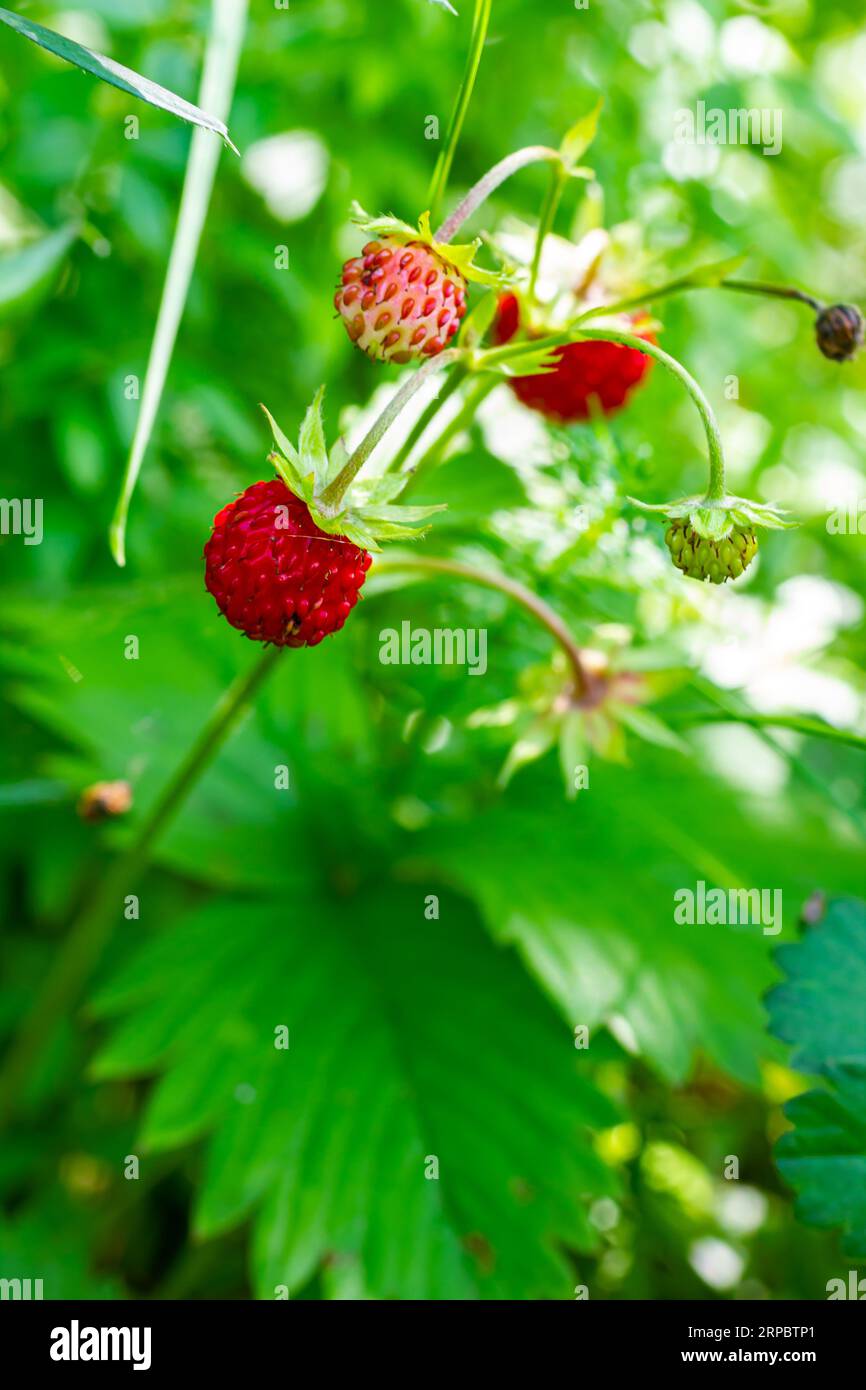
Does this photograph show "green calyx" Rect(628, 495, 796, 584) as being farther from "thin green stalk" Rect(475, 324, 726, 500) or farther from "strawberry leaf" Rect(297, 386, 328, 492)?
"strawberry leaf" Rect(297, 386, 328, 492)

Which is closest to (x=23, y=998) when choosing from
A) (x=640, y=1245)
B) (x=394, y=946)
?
(x=394, y=946)

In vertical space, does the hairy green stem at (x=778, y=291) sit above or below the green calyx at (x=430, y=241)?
above

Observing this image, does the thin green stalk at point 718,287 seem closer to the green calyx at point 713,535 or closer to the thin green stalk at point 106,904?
the green calyx at point 713,535

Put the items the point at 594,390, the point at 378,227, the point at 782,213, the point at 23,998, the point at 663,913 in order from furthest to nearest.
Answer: the point at 782,213
the point at 23,998
the point at 663,913
the point at 594,390
the point at 378,227

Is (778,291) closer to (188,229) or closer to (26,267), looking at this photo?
(188,229)

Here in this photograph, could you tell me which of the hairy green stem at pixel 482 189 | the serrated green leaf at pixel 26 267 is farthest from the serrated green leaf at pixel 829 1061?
the serrated green leaf at pixel 26 267

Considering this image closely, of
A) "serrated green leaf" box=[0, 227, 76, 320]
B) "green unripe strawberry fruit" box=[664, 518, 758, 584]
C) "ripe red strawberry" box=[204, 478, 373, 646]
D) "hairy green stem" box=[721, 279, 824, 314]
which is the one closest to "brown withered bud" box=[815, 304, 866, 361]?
"hairy green stem" box=[721, 279, 824, 314]

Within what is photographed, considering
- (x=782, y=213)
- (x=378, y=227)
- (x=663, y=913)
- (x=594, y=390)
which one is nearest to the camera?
(x=378, y=227)
